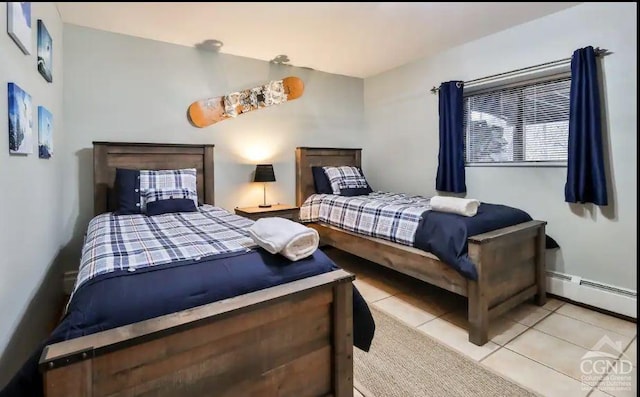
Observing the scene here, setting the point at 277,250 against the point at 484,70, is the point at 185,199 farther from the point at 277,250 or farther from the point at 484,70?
the point at 484,70

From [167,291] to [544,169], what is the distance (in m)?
2.52

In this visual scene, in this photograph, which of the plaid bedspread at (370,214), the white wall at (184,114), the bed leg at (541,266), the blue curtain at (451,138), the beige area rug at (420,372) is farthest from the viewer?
the blue curtain at (451,138)

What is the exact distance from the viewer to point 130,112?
2.87 metres

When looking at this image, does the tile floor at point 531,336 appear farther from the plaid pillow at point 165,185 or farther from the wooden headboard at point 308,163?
the plaid pillow at point 165,185

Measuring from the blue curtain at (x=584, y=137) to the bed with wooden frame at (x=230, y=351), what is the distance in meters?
1.20

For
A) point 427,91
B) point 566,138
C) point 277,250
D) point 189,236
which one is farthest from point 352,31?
point 427,91

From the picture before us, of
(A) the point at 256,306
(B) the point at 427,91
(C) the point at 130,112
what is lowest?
(A) the point at 256,306

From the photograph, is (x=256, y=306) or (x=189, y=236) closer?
(x=256, y=306)

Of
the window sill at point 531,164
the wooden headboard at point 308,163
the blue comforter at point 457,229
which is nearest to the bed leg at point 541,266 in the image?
the blue comforter at point 457,229

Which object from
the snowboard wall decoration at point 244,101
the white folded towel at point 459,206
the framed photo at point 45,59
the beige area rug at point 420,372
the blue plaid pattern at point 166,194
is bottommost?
the beige area rug at point 420,372

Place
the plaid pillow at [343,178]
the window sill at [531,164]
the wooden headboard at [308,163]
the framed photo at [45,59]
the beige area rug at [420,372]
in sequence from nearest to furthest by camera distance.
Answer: the beige area rug at [420,372], the framed photo at [45,59], the window sill at [531,164], the plaid pillow at [343,178], the wooden headboard at [308,163]

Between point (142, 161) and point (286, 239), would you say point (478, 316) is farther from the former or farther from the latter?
point (142, 161)

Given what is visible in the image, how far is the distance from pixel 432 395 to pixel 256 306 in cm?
99

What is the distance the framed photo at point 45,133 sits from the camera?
1736mm
